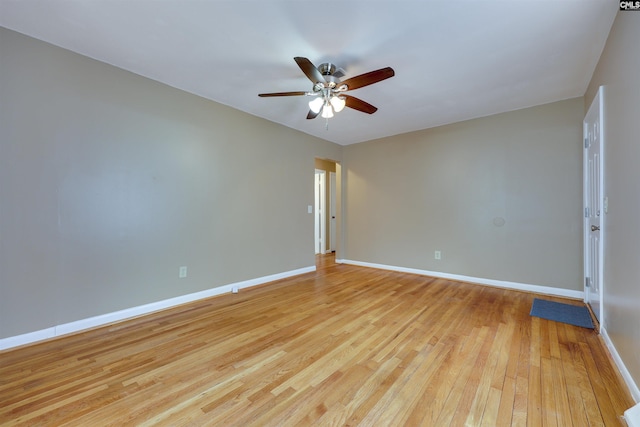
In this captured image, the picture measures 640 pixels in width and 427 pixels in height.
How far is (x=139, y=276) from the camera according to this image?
2.71 meters

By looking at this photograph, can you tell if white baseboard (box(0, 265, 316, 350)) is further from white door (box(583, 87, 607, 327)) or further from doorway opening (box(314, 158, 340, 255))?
white door (box(583, 87, 607, 327))

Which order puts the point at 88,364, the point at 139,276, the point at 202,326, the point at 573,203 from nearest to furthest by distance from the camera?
the point at 88,364, the point at 202,326, the point at 139,276, the point at 573,203

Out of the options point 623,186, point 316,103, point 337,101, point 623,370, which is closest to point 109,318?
point 316,103

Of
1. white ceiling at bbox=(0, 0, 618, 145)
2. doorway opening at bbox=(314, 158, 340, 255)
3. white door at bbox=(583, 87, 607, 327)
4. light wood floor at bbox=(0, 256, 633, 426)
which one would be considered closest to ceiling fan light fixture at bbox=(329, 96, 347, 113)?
white ceiling at bbox=(0, 0, 618, 145)

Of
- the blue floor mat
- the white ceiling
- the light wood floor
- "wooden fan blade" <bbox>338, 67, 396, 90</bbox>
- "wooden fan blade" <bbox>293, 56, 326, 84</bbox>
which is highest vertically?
the white ceiling

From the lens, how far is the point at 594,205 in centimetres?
266

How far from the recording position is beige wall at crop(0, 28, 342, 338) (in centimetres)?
208

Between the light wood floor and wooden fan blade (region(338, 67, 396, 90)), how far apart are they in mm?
2201

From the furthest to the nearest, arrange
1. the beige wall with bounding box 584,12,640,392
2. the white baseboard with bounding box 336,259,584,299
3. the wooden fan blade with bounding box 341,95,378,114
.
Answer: the white baseboard with bounding box 336,259,584,299 → the wooden fan blade with bounding box 341,95,378,114 → the beige wall with bounding box 584,12,640,392

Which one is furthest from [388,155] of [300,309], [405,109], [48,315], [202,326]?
[48,315]

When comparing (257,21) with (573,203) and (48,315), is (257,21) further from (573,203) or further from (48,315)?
(573,203)

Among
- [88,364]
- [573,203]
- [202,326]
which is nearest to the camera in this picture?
[88,364]

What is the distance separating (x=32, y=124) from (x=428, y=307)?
4.16 m

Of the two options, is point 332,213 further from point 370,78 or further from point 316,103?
point 370,78
